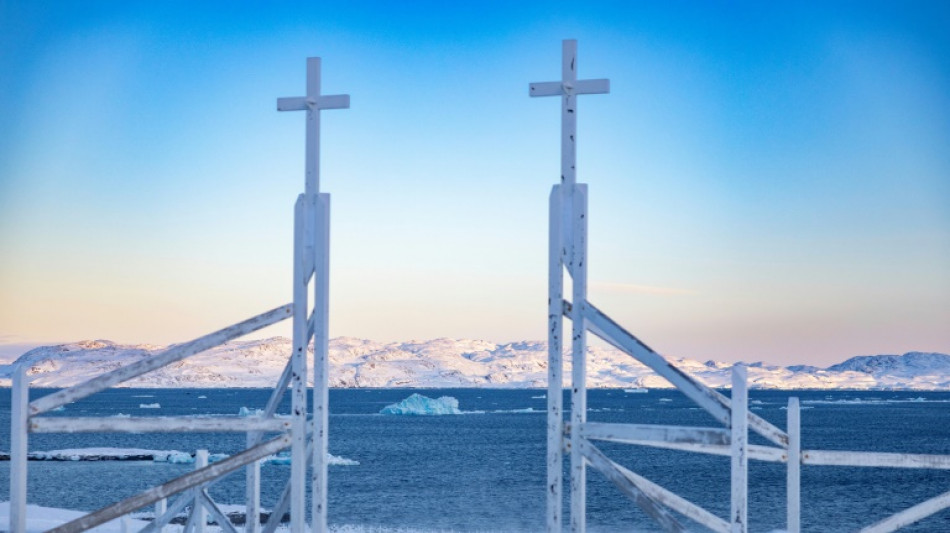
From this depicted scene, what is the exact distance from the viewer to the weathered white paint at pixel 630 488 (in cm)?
802

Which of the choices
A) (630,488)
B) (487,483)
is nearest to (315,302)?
(630,488)

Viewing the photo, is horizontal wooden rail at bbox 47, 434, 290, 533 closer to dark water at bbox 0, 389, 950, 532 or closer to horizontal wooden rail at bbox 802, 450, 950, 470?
horizontal wooden rail at bbox 802, 450, 950, 470

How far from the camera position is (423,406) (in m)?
135

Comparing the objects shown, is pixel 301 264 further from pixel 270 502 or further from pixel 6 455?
pixel 6 455

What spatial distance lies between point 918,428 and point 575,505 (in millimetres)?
116320

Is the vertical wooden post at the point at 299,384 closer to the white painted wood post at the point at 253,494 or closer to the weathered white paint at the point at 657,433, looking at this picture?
the white painted wood post at the point at 253,494

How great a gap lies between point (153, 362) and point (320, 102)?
2.54 meters

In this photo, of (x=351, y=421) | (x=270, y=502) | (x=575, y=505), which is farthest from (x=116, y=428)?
(x=351, y=421)

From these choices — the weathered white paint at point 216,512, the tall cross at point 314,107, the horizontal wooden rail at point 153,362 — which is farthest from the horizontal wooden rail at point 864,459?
the weathered white paint at point 216,512

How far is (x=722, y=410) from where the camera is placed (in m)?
7.55

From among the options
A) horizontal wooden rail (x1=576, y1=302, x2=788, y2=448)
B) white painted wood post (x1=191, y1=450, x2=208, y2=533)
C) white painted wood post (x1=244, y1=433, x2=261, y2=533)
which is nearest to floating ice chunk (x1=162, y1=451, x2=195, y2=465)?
white painted wood post (x1=191, y1=450, x2=208, y2=533)

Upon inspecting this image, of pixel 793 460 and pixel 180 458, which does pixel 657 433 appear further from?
pixel 180 458

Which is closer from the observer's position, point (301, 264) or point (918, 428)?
point (301, 264)

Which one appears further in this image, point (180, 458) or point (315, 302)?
point (180, 458)
